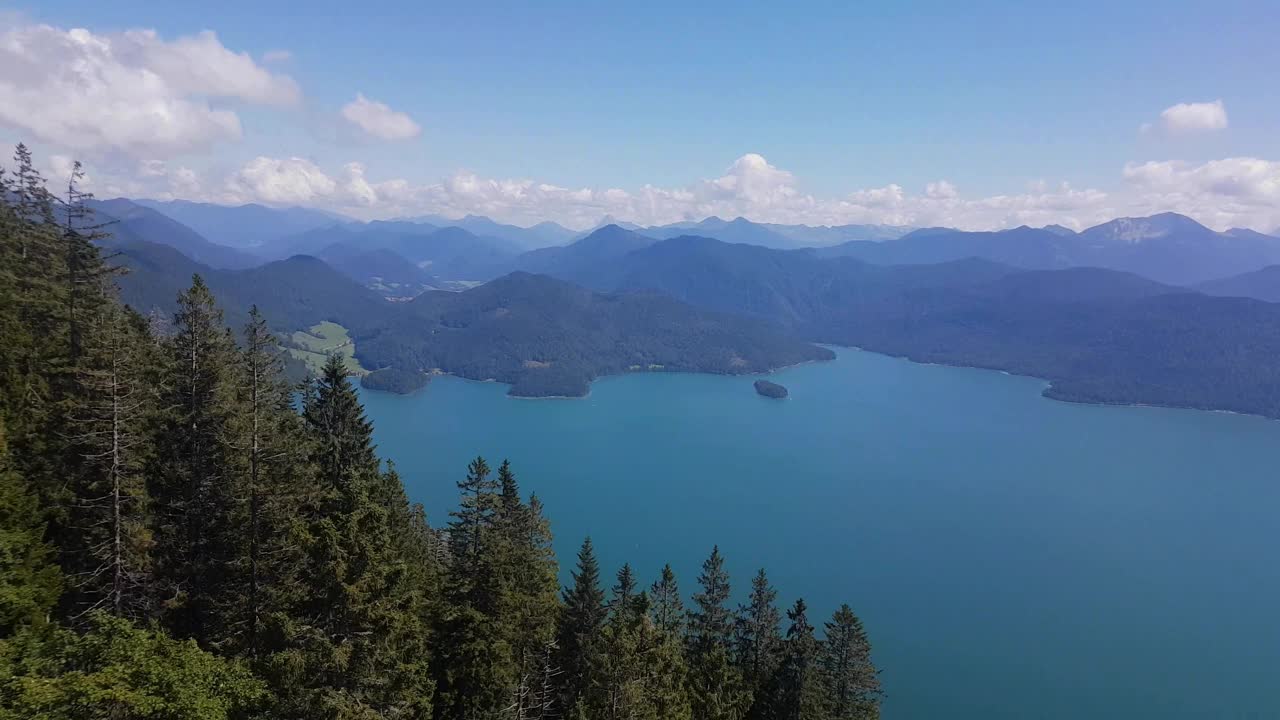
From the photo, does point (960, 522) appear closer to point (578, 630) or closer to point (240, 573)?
point (578, 630)

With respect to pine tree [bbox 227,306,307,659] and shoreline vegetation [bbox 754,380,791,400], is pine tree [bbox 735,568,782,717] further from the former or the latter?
shoreline vegetation [bbox 754,380,791,400]

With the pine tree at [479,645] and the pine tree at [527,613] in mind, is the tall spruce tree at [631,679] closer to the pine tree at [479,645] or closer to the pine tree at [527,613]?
the pine tree at [527,613]

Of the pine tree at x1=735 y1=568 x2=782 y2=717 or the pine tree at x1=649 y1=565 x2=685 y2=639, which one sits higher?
the pine tree at x1=649 y1=565 x2=685 y2=639

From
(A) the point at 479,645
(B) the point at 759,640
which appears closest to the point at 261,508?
(A) the point at 479,645

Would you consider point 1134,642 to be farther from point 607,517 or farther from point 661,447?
point 661,447

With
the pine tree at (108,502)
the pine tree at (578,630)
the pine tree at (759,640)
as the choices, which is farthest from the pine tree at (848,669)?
the pine tree at (108,502)

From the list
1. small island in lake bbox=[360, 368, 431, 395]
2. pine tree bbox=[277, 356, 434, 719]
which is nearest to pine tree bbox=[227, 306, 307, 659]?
pine tree bbox=[277, 356, 434, 719]
